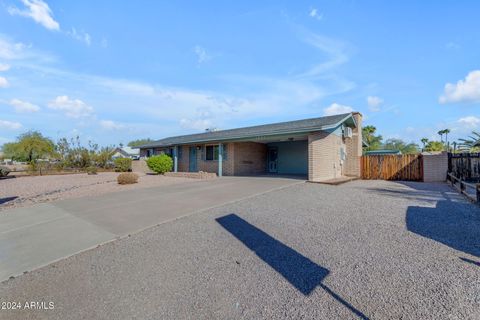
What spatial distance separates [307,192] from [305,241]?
194 inches

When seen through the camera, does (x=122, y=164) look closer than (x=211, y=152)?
No

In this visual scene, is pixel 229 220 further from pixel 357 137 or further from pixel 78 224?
pixel 357 137

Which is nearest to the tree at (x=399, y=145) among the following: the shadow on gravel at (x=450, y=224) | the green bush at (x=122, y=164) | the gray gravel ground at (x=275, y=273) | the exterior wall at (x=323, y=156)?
the exterior wall at (x=323, y=156)

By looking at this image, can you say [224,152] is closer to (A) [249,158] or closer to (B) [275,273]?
(A) [249,158]

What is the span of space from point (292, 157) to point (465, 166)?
957cm

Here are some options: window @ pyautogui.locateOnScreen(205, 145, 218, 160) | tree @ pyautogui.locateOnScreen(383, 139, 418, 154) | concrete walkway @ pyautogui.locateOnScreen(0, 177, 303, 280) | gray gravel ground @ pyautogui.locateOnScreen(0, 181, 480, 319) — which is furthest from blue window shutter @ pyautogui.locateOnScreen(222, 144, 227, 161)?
tree @ pyautogui.locateOnScreen(383, 139, 418, 154)

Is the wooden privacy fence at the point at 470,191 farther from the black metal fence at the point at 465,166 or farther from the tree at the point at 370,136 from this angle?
the tree at the point at 370,136

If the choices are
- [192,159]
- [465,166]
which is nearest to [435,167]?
[465,166]

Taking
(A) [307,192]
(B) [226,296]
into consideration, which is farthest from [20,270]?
(A) [307,192]

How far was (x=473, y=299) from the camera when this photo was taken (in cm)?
231

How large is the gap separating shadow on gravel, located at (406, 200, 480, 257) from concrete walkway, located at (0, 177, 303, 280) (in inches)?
191

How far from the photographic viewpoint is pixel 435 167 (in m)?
12.5

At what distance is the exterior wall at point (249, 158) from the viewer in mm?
16312

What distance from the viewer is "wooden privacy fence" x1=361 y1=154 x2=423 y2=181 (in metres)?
13.0
